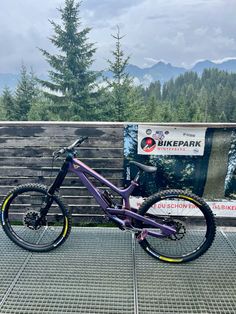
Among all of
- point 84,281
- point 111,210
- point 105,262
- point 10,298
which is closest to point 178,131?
point 111,210

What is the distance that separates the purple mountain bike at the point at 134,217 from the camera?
3697 mm

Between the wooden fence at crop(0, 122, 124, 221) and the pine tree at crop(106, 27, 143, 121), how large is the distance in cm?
2362

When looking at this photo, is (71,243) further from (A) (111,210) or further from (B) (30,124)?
(B) (30,124)

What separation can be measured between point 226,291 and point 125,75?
29.4 metres

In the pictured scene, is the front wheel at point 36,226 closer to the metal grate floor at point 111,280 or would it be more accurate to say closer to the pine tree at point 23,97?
the metal grate floor at point 111,280

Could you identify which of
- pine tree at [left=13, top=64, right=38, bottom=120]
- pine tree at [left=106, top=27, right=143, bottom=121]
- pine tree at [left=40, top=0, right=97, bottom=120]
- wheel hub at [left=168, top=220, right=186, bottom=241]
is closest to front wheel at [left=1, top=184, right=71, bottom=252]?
wheel hub at [left=168, top=220, right=186, bottom=241]

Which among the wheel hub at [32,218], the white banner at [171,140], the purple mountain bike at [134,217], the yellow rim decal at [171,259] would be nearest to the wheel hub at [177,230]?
the purple mountain bike at [134,217]

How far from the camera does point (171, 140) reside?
172 inches

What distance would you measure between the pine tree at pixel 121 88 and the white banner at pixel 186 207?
78.0 feet

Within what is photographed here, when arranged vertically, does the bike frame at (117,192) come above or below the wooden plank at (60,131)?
below

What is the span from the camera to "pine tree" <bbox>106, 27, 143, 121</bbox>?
28.4 metres

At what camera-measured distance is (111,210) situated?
3.81 metres

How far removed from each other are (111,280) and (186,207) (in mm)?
1332

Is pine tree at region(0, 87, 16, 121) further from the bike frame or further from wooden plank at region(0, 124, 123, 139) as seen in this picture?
the bike frame
